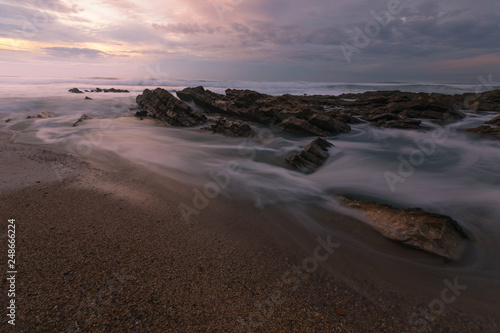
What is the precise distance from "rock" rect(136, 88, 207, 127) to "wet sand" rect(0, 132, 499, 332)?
8829 mm

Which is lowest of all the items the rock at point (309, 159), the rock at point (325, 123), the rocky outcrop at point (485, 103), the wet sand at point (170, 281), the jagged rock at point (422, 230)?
the wet sand at point (170, 281)

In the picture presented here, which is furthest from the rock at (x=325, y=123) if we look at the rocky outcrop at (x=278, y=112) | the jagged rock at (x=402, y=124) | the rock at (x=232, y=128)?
the jagged rock at (x=402, y=124)

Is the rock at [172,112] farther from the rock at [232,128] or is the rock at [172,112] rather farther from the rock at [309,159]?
the rock at [309,159]

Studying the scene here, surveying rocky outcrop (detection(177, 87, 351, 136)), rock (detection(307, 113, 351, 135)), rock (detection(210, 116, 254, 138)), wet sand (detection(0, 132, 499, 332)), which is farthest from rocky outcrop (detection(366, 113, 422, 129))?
wet sand (detection(0, 132, 499, 332))

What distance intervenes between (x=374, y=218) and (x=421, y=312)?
1755mm

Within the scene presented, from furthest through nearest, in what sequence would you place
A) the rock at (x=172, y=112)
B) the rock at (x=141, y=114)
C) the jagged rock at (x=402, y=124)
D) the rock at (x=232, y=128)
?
1. the rock at (x=141, y=114)
2. the jagged rock at (x=402, y=124)
3. the rock at (x=172, y=112)
4. the rock at (x=232, y=128)

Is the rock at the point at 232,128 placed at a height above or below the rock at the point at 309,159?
above

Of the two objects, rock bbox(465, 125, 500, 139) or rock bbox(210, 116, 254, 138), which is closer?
rock bbox(210, 116, 254, 138)

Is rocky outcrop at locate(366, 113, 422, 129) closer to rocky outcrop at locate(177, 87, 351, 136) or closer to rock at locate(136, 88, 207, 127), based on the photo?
rocky outcrop at locate(177, 87, 351, 136)

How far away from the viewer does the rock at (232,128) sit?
10.2 meters

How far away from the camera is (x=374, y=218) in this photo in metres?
3.90

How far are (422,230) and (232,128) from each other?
321 inches

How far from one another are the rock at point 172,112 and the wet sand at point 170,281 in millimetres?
8829

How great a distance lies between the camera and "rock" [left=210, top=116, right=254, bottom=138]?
10.2 metres
